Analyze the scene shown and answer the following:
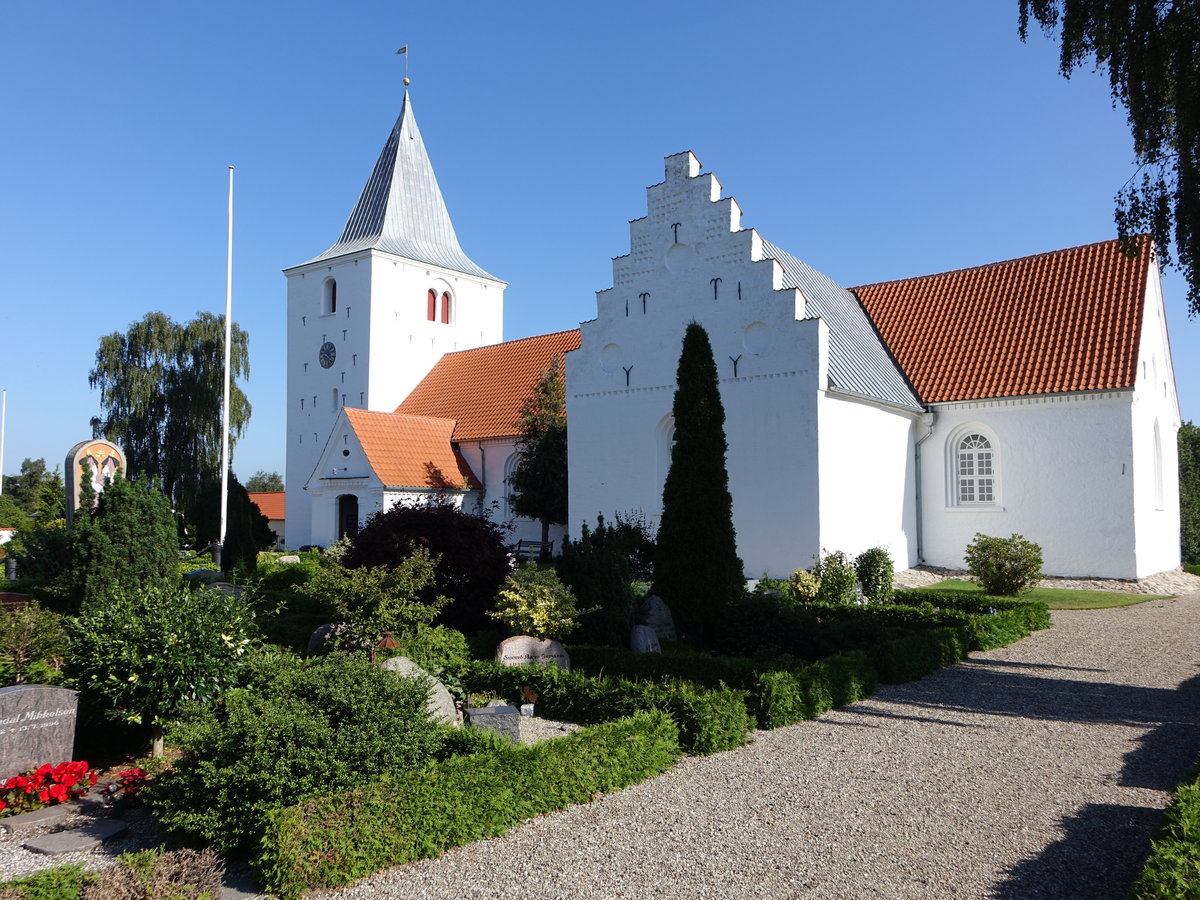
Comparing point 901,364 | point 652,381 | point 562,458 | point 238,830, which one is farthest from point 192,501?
point 238,830

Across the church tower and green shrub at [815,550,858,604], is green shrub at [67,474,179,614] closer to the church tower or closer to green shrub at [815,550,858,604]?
green shrub at [815,550,858,604]

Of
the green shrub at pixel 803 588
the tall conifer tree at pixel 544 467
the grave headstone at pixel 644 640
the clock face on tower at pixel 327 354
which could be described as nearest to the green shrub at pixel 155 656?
the grave headstone at pixel 644 640

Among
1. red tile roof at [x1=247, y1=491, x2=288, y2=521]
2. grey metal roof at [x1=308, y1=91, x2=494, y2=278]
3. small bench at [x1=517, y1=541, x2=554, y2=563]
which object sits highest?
grey metal roof at [x1=308, y1=91, x2=494, y2=278]

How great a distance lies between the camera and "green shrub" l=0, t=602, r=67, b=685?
7.57 m

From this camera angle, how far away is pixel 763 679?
316 inches

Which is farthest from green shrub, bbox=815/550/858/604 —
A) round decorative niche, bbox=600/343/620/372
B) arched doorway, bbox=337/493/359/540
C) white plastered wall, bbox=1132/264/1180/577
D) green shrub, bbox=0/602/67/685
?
arched doorway, bbox=337/493/359/540

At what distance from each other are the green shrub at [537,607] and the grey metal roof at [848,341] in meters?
9.04

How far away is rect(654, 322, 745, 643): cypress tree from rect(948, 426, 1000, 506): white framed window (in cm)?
1029

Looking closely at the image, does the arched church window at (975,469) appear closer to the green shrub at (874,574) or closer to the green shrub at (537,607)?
the green shrub at (874,574)

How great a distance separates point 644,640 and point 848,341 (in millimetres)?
11913

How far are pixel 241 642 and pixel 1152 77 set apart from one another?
35.8ft

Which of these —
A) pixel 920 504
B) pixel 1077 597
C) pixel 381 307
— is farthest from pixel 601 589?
pixel 381 307

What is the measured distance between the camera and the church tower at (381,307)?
30.7m

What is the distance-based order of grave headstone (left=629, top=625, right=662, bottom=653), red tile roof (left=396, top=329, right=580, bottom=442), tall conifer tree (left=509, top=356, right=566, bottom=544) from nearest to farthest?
grave headstone (left=629, top=625, right=662, bottom=653) < tall conifer tree (left=509, top=356, right=566, bottom=544) < red tile roof (left=396, top=329, right=580, bottom=442)
